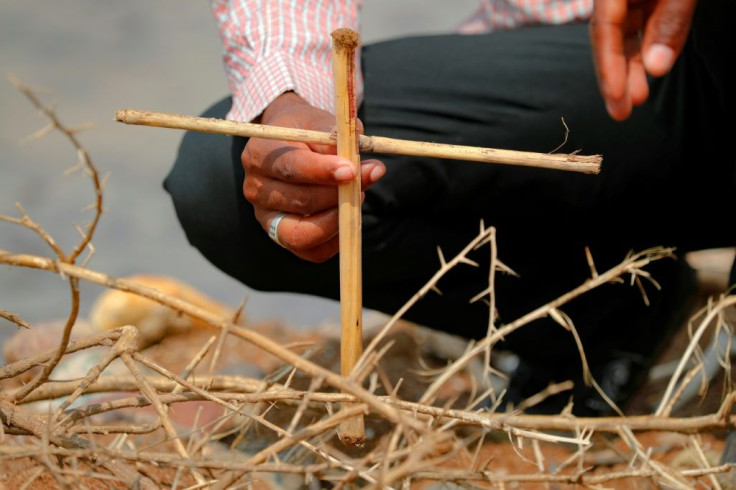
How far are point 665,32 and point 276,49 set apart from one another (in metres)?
0.58

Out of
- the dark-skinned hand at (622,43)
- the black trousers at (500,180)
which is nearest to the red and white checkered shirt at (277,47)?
the black trousers at (500,180)

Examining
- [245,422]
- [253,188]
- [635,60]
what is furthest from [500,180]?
[245,422]

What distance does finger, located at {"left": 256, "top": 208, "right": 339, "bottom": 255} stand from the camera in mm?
972

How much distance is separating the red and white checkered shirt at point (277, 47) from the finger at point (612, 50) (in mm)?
410

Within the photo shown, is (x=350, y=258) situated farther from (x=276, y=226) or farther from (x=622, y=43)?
(x=622, y=43)

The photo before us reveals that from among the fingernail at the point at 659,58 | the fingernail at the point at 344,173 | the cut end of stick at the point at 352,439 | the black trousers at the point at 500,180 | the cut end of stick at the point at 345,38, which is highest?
the cut end of stick at the point at 345,38

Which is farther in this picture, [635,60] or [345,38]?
[635,60]

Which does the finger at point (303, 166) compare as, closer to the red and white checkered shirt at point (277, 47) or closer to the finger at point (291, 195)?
the finger at point (291, 195)

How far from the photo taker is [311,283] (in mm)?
1464

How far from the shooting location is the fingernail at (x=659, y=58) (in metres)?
1.06

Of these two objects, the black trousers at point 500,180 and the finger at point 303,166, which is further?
the black trousers at point 500,180

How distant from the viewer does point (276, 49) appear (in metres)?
1.28

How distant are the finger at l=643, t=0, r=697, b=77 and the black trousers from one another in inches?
11.8

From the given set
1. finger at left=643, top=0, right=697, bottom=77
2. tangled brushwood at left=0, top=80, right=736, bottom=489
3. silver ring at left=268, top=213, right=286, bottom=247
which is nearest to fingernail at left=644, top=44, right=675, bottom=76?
finger at left=643, top=0, right=697, bottom=77
